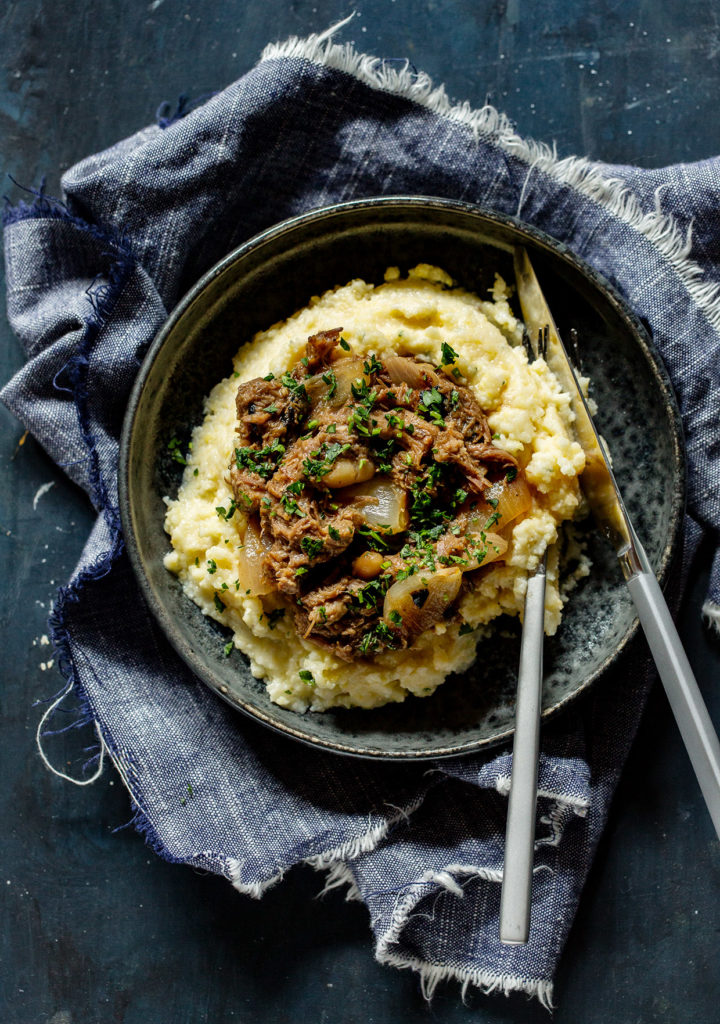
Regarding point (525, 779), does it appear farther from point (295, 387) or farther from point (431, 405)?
Result: point (295, 387)

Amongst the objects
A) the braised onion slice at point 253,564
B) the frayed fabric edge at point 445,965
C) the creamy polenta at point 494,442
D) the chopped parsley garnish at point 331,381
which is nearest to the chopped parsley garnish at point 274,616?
the creamy polenta at point 494,442

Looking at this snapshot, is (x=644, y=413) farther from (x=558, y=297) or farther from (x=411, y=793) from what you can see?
(x=411, y=793)

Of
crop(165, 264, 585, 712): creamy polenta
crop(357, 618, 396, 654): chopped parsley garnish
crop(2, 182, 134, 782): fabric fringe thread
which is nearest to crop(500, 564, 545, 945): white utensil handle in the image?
crop(165, 264, 585, 712): creamy polenta

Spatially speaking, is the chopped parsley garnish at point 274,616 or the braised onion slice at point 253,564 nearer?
the braised onion slice at point 253,564

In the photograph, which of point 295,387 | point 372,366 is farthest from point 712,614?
point 295,387

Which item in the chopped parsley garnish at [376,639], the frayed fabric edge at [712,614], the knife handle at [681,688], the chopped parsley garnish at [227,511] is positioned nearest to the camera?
the knife handle at [681,688]

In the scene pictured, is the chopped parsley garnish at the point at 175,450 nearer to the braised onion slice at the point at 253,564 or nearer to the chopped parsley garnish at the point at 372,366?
the braised onion slice at the point at 253,564

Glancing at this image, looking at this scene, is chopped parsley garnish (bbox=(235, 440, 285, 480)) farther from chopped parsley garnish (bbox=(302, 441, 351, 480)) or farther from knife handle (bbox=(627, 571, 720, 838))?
knife handle (bbox=(627, 571, 720, 838))

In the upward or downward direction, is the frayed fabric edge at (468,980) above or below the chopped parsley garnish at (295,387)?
below
